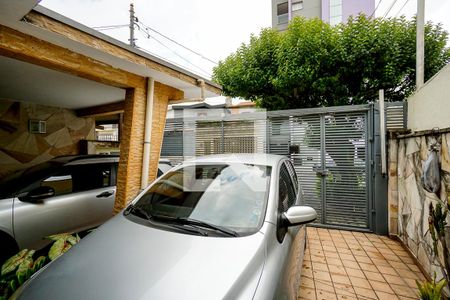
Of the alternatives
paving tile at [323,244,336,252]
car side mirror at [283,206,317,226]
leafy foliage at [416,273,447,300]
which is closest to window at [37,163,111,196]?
car side mirror at [283,206,317,226]

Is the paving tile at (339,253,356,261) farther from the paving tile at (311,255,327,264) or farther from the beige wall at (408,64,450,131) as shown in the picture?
the beige wall at (408,64,450,131)

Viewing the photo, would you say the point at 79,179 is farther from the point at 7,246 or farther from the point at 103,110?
the point at 103,110

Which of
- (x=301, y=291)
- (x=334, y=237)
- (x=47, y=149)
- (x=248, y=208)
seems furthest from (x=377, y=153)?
(x=47, y=149)

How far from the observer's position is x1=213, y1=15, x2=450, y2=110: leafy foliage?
17.1 feet

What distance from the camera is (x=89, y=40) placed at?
2.14 metres

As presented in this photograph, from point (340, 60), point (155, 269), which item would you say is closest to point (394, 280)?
point (155, 269)

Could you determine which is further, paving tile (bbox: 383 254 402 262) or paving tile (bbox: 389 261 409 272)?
paving tile (bbox: 383 254 402 262)

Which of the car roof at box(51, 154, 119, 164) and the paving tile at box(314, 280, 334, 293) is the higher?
the car roof at box(51, 154, 119, 164)

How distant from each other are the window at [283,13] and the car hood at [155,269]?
15.8 meters

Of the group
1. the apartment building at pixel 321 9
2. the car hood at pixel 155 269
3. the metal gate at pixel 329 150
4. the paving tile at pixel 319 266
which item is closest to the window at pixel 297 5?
the apartment building at pixel 321 9

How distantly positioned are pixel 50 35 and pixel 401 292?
457cm

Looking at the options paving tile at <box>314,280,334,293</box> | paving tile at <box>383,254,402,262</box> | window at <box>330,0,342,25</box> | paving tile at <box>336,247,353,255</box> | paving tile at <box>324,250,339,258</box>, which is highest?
window at <box>330,0,342,25</box>

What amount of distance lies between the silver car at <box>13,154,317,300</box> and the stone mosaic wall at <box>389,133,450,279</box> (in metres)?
Answer: 1.82

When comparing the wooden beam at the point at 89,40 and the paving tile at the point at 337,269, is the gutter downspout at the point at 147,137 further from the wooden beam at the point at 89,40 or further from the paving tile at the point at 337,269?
the paving tile at the point at 337,269
